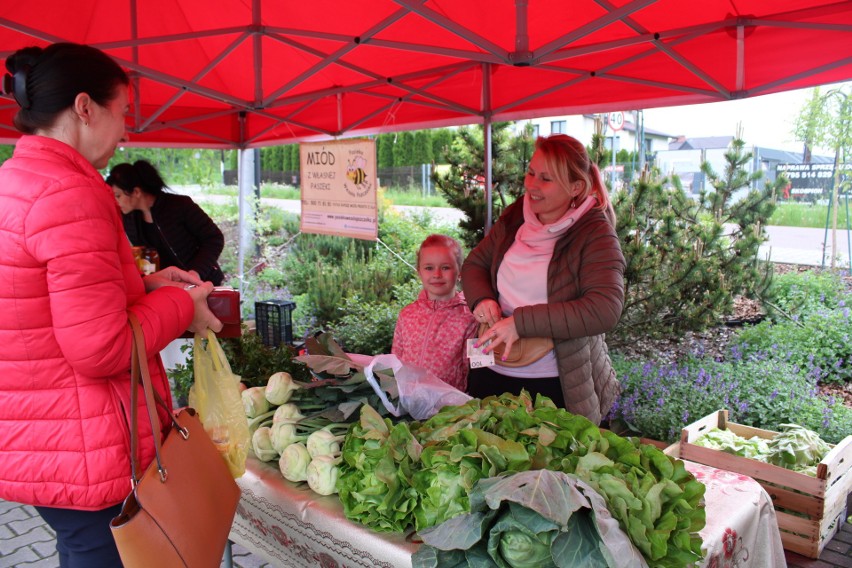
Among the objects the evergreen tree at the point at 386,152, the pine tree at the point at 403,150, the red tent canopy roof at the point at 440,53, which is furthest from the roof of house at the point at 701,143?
the evergreen tree at the point at 386,152

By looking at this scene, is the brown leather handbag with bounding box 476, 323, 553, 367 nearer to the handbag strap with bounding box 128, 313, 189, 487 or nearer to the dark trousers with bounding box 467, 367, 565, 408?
the dark trousers with bounding box 467, 367, 565, 408

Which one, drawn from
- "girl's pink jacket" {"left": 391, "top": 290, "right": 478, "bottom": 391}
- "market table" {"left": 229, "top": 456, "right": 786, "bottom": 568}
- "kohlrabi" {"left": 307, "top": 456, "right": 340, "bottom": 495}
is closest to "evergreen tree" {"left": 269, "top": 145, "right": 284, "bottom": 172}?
"girl's pink jacket" {"left": 391, "top": 290, "right": 478, "bottom": 391}

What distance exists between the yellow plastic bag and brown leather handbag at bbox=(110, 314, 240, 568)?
0.14 metres

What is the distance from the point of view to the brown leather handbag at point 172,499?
4.05ft

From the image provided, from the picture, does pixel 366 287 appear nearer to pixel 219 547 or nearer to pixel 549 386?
pixel 549 386


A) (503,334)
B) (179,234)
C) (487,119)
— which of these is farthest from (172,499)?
(487,119)

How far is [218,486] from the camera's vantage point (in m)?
1.52

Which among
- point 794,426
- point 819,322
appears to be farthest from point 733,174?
point 794,426

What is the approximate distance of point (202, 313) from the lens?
5.08 ft

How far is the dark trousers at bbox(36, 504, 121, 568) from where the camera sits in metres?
1.35

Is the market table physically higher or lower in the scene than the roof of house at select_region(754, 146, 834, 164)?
lower

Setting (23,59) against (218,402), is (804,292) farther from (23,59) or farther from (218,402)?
(23,59)

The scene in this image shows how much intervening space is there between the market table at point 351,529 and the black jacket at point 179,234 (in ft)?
7.36

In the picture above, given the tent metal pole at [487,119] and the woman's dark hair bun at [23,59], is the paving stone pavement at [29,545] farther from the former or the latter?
the tent metal pole at [487,119]
